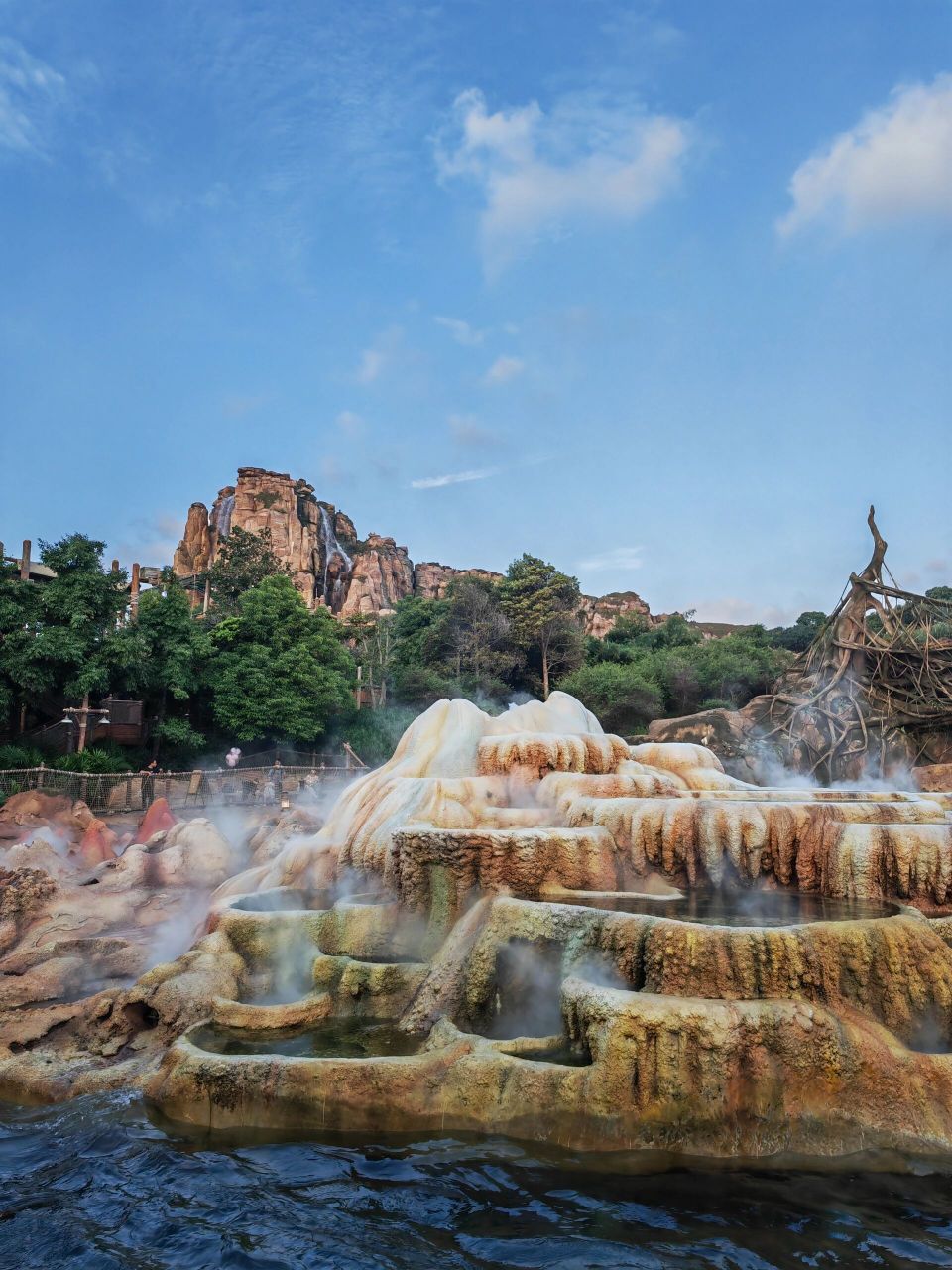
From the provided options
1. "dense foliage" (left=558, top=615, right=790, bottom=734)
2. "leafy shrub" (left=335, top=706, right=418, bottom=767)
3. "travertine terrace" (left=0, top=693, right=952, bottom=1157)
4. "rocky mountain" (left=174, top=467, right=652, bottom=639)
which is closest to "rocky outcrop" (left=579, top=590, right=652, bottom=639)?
"rocky mountain" (left=174, top=467, right=652, bottom=639)

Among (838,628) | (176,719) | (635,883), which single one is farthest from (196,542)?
(635,883)

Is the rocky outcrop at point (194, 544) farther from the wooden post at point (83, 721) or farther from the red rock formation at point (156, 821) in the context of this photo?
the red rock formation at point (156, 821)

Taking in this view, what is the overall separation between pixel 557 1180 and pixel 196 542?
66.9 meters

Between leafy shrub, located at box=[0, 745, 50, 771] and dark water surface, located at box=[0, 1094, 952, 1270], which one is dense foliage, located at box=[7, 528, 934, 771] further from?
dark water surface, located at box=[0, 1094, 952, 1270]

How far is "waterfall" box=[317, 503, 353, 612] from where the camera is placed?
6644 cm

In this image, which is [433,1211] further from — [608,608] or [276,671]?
[608,608]

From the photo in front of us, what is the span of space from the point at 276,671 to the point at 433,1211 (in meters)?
24.3

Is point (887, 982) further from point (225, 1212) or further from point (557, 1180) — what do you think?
point (225, 1212)

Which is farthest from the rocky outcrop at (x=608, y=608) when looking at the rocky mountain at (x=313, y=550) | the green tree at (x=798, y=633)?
the green tree at (x=798, y=633)

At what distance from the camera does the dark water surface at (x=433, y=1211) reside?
3.82 metres

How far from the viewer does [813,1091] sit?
4688 mm

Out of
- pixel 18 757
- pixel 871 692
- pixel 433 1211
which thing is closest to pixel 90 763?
pixel 18 757

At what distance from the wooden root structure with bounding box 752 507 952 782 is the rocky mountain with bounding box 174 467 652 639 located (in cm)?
4343

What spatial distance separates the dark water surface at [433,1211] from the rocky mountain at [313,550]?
182ft
